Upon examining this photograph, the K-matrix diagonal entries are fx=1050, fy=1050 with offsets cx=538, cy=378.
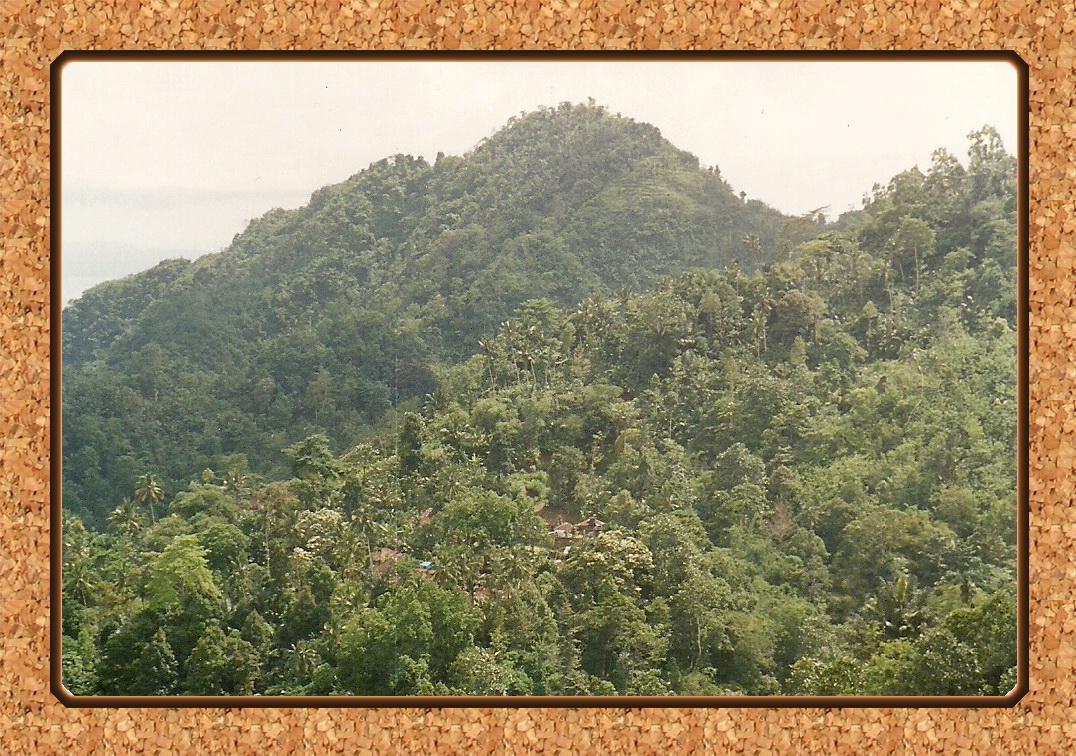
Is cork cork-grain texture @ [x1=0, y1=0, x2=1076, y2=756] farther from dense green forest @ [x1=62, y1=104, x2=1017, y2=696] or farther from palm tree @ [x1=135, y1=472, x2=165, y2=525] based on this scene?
palm tree @ [x1=135, y1=472, x2=165, y2=525]

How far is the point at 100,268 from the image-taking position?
13.4ft

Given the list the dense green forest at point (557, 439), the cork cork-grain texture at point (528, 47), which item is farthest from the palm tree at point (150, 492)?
the cork cork-grain texture at point (528, 47)

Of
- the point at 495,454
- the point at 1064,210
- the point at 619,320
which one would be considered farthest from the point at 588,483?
the point at 1064,210

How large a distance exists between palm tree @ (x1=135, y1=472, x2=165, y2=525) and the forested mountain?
1.7 inches

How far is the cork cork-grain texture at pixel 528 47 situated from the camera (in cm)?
363

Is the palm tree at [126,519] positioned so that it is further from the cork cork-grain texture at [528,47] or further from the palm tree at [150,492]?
the cork cork-grain texture at [528,47]

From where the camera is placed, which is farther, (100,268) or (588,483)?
(588,483)

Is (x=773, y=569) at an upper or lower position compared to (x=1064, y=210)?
lower

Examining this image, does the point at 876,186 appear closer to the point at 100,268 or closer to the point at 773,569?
the point at 773,569

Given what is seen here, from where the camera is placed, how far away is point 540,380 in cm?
487

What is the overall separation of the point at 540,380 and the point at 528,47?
1605 millimetres

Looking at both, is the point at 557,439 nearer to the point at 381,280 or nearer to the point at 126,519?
the point at 381,280

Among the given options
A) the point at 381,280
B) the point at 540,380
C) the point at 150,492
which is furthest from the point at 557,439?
the point at 150,492

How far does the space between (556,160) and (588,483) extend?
4.90 ft
